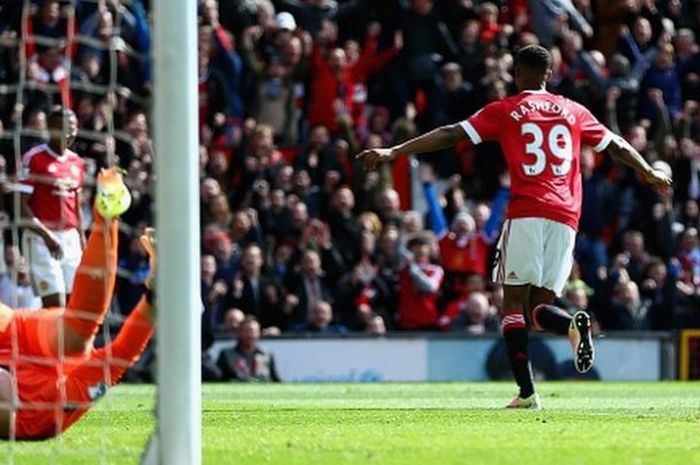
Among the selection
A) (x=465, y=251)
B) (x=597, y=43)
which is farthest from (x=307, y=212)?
(x=597, y=43)

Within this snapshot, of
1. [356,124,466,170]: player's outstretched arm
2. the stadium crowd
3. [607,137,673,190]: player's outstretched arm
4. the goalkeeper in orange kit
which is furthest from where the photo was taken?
the stadium crowd

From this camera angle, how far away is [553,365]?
20.8 meters

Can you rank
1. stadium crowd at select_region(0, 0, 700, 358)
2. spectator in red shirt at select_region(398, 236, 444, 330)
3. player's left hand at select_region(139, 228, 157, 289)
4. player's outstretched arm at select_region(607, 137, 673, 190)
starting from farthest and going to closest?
spectator in red shirt at select_region(398, 236, 444, 330)
stadium crowd at select_region(0, 0, 700, 358)
player's outstretched arm at select_region(607, 137, 673, 190)
player's left hand at select_region(139, 228, 157, 289)

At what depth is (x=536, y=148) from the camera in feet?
40.7

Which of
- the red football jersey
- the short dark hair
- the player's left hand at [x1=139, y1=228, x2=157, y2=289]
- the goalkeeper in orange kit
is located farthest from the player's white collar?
the player's left hand at [x1=139, y1=228, x2=157, y2=289]

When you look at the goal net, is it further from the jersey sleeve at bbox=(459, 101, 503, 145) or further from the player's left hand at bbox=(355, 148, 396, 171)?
the jersey sleeve at bbox=(459, 101, 503, 145)

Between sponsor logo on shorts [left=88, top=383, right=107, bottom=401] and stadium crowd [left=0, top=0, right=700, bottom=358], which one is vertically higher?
stadium crowd [left=0, top=0, right=700, bottom=358]

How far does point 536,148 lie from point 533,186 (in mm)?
→ 257

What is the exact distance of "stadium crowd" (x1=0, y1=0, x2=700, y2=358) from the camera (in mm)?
20484

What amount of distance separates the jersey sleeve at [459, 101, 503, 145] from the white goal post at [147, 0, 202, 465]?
Result: 195 inches

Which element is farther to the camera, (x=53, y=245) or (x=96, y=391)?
(x=53, y=245)

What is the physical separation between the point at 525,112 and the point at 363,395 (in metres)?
3.93

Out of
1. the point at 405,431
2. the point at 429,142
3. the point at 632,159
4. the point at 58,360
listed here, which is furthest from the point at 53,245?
the point at 58,360

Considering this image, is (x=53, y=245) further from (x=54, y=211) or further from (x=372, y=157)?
(x=372, y=157)
